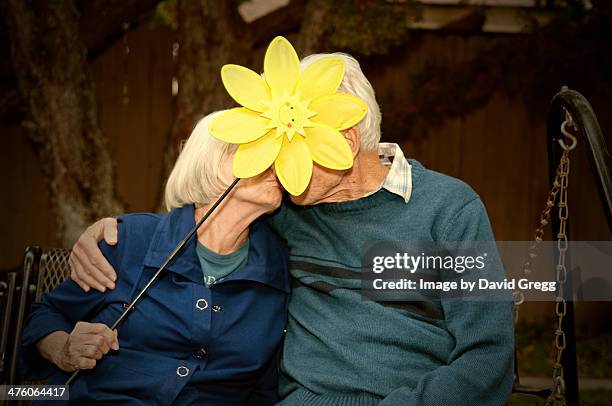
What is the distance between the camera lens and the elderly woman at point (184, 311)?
183 centimetres

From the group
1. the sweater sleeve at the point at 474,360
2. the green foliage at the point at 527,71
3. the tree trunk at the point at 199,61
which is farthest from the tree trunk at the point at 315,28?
the sweater sleeve at the point at 474,360

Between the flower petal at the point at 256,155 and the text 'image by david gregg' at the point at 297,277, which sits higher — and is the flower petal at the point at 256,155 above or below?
above

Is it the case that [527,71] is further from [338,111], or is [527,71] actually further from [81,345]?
[81,345]

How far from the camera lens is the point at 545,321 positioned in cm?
491

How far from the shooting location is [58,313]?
191cm

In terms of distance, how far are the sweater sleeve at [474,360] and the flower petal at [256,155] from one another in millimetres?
494

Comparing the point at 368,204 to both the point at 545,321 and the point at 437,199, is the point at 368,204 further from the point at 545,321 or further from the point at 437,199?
the point at 545,321

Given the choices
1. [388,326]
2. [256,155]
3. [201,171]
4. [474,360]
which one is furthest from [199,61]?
[474,360]

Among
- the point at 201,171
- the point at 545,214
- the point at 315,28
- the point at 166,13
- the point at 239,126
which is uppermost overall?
the point at 166,13

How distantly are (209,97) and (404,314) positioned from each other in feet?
6.11

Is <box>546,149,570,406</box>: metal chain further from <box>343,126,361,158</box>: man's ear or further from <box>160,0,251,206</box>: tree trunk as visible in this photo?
<box>160,0,251,206</box>: tree trunk

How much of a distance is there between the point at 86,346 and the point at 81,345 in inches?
0.5

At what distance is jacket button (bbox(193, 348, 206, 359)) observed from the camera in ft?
6.05

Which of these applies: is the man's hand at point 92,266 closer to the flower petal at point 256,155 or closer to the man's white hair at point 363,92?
the flower petal at point 256,155
